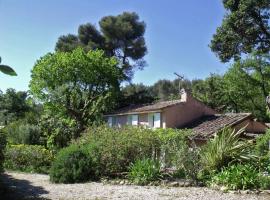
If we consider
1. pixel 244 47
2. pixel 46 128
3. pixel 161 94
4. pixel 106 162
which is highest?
A: pixel 161 94

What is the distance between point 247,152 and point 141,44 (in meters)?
35.7

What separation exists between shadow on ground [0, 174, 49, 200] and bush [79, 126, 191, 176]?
353cm

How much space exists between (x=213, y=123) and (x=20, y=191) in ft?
62.8

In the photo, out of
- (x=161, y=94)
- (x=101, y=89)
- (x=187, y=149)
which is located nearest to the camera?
(x=187, y=149)

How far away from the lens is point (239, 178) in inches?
559

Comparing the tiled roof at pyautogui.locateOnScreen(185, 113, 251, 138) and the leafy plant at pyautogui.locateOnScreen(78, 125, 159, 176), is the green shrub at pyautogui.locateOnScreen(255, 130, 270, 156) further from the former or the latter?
the tiled roof at pyautogui.locateOnScreen(185, 113, 251, 138)

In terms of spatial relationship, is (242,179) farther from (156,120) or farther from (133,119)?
(133,119)

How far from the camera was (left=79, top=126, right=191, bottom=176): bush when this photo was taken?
1783cm

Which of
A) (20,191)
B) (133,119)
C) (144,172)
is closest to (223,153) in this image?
(144,172)

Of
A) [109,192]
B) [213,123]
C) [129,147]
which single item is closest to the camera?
[109,192]

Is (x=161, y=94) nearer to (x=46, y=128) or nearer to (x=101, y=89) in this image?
(x=101, y=89)

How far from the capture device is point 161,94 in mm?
76250

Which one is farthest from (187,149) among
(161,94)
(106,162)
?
(161,94)

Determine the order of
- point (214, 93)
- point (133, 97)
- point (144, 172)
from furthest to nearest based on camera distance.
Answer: point (133, 97)
point (214, 93)
point (144, 172)
